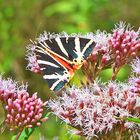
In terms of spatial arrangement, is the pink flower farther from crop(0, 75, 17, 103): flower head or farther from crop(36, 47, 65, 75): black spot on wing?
crop(36, 47, 65, 75): black spot on wing

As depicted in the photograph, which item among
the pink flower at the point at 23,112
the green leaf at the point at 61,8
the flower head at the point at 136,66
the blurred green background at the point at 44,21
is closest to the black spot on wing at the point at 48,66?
the pink flower at the point at 23,112

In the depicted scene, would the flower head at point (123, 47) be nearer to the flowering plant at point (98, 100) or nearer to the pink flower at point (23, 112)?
the flowering plant at point (98, 100)

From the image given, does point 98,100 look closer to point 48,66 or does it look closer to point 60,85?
point 60,85

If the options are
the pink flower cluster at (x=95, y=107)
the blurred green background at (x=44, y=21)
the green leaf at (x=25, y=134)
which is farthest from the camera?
the blurred green background at (x=44, y=21)

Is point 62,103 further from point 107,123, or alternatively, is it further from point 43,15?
point 43,15

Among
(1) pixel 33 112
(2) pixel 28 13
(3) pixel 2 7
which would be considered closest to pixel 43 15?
(2) pixel 28 13

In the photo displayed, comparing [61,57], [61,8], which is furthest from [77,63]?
[61,8]

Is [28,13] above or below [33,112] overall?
above
